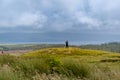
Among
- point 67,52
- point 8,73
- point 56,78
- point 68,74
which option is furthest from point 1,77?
point 67,52

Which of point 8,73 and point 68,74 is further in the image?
point 68,74

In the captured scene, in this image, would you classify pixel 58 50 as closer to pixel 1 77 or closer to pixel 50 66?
pixel 50 66

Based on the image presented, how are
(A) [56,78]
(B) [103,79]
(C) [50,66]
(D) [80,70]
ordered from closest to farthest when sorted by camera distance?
(A) [56,78] → (B) [103,79] → (D) [80,70] → (C) [50,66]

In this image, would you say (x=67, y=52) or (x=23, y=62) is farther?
(x=67, y=52)

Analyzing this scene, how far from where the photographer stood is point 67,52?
Result: 56.1 metres

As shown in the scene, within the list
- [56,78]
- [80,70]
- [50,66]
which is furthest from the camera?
[50,66]

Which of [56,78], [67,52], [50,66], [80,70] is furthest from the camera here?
[67,52]

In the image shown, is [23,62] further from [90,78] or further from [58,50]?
[58,50]

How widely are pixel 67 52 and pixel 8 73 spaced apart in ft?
141

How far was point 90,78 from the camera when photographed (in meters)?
16.1

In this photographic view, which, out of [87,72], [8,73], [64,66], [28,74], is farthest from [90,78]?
[8,73]

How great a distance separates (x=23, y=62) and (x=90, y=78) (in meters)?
3.86

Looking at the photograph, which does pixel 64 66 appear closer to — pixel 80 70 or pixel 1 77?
pixel 80 70

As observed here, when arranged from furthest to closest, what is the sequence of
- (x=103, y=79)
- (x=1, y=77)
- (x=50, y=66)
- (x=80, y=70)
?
(x=50, y=66), (x=80, y=70), (x=103, y=79), (x=1, y=77)
